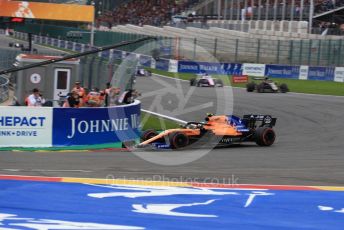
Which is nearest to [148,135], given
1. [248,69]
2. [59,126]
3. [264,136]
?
[59,126]

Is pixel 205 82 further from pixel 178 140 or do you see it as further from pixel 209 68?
pixel 178 140

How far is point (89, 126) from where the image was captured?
17.6 m

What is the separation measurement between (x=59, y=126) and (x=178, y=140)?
3041mm

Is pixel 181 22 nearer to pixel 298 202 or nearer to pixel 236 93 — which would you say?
pixel 236 93

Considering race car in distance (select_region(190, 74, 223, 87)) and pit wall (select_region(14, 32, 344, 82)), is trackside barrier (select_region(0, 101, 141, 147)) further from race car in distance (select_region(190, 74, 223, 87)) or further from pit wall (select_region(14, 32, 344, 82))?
pit wall (select_region(14, 32, 344, 82))

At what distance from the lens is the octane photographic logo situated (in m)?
16.6

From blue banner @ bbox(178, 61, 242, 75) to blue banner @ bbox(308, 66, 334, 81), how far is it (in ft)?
18.1

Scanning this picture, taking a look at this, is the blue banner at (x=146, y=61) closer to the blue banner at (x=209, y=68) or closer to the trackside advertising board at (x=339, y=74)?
the blue banner at (x=209, y=68)

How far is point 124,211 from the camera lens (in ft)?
28.0

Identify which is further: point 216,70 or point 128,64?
point 216,70

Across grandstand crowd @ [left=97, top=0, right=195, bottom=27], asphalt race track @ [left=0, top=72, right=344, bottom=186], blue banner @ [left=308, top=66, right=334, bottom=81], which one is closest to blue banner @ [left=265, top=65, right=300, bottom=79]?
blue banner @ [left=308, top=66, right=334, bottom=81]

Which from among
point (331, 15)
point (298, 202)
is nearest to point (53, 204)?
point (298, 202)

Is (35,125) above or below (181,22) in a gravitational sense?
below

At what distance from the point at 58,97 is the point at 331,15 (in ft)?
121
